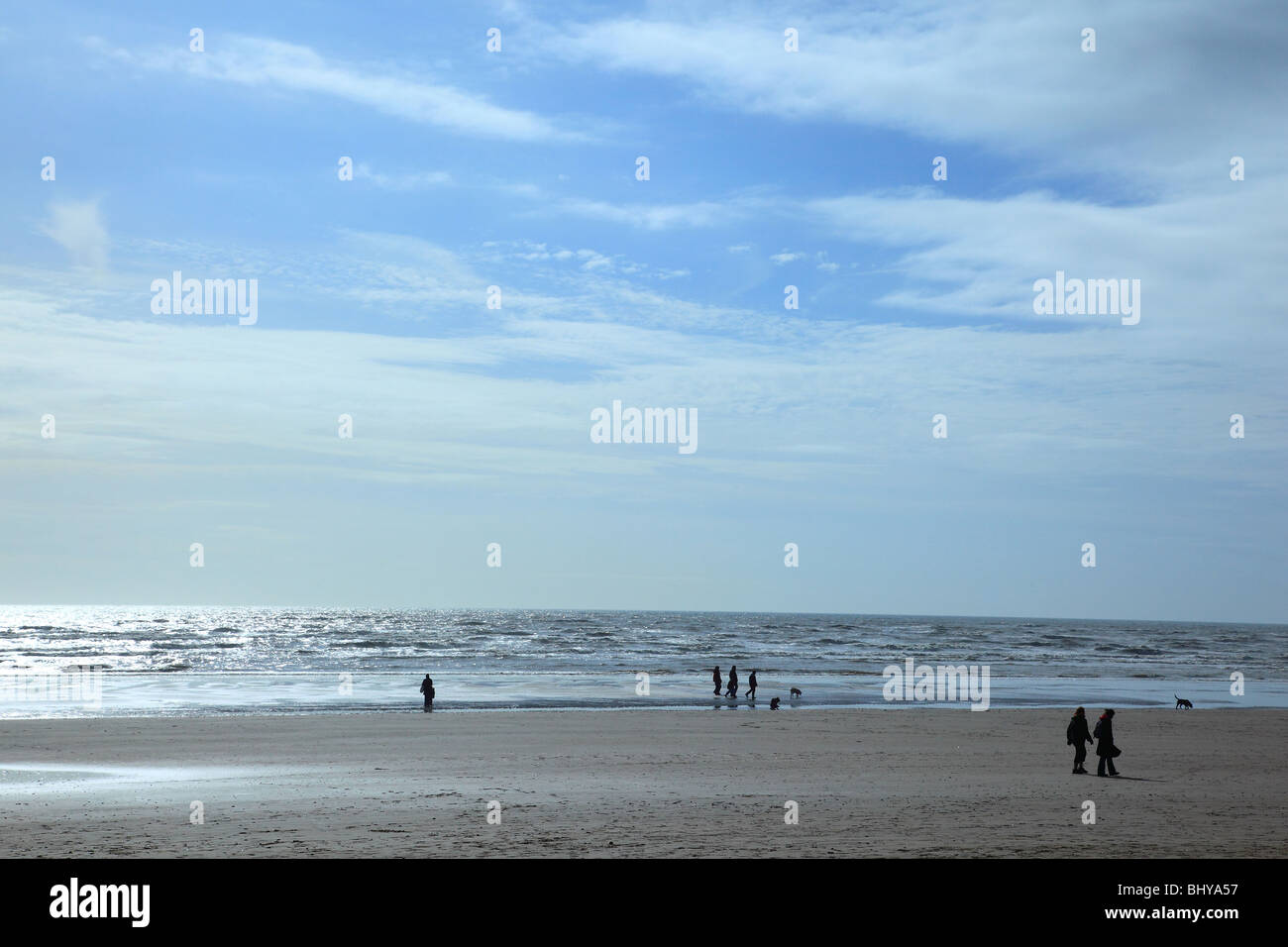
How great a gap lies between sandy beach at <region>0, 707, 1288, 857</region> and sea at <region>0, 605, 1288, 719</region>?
8.90 m

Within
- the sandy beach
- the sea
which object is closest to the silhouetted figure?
the sandy beach

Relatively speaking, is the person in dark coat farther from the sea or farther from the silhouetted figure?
the sea

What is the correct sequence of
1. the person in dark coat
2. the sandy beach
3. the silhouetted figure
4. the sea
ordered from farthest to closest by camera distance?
the sea < the silhouetted figure < the person in dark coat < the sandy beach

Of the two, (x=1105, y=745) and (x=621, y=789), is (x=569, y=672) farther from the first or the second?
(x=621, y=789)

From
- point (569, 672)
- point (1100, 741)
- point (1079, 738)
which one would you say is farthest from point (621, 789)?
point (569, 672)

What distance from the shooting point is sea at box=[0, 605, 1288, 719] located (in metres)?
40.1

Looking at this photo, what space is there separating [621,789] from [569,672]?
143ft

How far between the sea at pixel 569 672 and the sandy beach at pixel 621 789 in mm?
8902

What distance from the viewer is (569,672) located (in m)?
60.4

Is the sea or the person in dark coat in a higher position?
the person in dark coat

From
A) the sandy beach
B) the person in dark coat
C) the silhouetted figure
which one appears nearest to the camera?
the sandy beach

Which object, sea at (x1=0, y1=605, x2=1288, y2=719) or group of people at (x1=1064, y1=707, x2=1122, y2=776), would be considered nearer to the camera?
group of people at (x1=1064, y1=707, x2=1122, y2=776)
